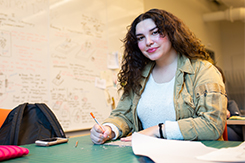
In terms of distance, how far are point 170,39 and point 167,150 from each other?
77 cm

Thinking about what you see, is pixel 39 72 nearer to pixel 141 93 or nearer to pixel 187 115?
pixel 141 93

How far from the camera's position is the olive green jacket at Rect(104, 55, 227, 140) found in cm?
108

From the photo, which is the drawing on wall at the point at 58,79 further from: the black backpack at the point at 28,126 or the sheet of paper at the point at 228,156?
the sheet of paper at the point at 228,156

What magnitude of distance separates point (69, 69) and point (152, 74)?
140 cm

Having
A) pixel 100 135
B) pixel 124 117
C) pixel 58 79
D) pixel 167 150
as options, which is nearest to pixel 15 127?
pixel 100 135

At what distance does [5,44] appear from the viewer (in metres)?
2.13

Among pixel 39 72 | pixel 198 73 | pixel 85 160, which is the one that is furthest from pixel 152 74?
pixel 39 72

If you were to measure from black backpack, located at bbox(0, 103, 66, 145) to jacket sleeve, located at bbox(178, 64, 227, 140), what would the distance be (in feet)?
2.38

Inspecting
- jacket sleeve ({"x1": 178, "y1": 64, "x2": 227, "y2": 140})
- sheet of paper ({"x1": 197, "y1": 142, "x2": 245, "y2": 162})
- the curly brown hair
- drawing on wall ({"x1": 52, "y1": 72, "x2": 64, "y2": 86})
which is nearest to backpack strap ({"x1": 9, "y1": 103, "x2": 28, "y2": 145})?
the curly brown hair

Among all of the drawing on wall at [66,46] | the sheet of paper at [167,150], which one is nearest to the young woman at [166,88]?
the sheet of paper at [167,150]

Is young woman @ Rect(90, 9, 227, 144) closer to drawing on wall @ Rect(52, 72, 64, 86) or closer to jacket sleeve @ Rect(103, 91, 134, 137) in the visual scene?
jacket sleeve @ Rect(103, 91, 134, 137)

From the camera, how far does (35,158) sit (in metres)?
0.83

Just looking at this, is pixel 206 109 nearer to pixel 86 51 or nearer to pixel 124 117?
pixel 124 117

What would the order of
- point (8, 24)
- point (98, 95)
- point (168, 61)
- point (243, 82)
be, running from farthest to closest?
point (243, 82) → point (98, 95) → point (8, 24) → point (168, 61)
